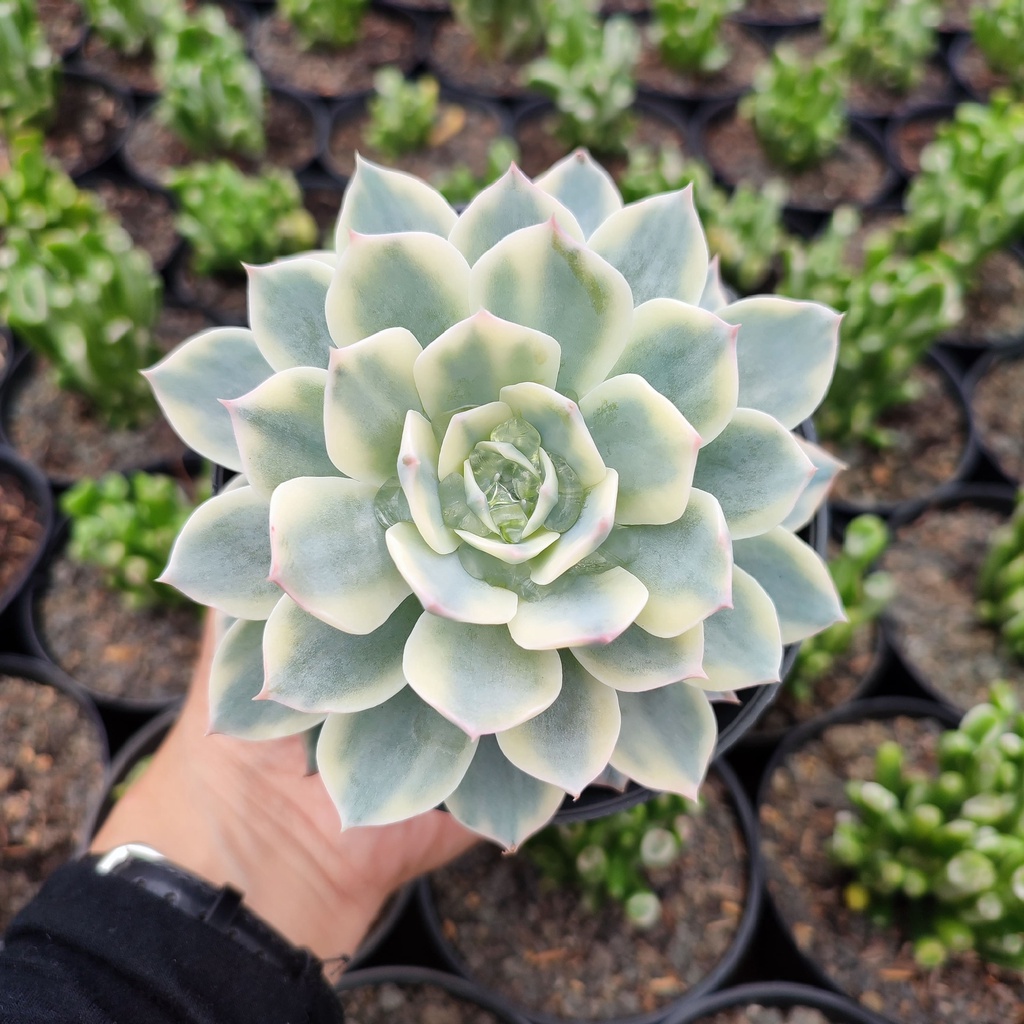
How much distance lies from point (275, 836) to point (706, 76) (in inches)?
88.0

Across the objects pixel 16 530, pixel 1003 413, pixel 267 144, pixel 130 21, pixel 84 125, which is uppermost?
pixel 130 21

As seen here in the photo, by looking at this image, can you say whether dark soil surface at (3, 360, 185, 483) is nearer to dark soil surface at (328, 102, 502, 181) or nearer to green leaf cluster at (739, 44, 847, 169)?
dark soil surface at (328, 102, 502, 181)

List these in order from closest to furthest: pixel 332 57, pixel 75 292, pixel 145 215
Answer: pixel 75 292, pixel 145 215, pixel 332 57

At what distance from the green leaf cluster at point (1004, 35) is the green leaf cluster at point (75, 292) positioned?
7.15 feet

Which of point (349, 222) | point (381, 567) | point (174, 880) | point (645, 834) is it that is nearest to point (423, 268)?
point (349, 222)

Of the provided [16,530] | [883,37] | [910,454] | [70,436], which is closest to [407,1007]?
[16,530]

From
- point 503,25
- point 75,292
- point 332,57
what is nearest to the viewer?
point 75,292

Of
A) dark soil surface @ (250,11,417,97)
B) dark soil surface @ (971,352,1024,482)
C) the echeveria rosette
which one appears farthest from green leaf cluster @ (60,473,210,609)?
dark soil surface @ (971,352,1024,482)

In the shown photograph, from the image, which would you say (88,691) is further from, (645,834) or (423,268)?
(423,268)

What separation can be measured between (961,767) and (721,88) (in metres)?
1.93

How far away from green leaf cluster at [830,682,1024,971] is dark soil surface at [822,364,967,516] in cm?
56

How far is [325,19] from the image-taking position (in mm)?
2270

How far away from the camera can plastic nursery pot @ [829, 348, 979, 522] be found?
1.60 metres

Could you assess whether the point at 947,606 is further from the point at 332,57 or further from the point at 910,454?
the point at 332,57
